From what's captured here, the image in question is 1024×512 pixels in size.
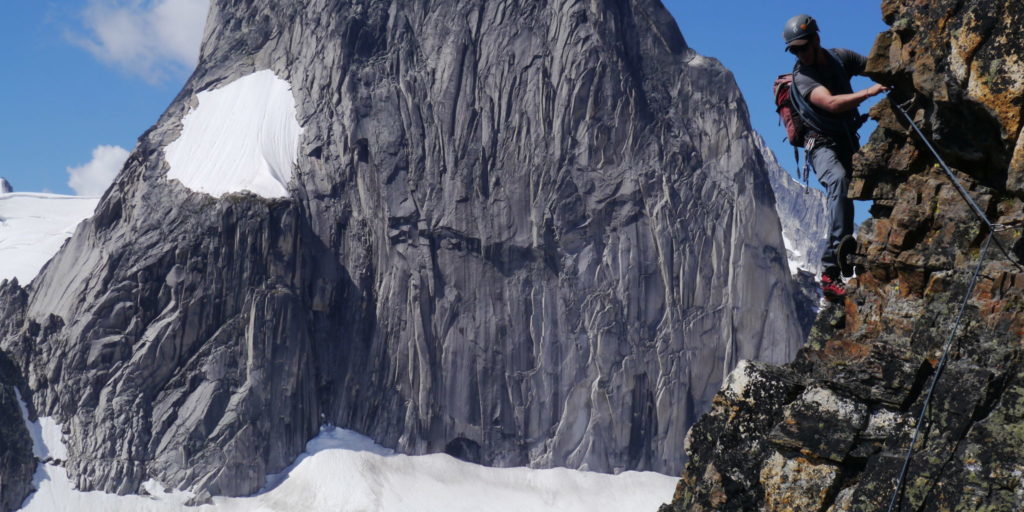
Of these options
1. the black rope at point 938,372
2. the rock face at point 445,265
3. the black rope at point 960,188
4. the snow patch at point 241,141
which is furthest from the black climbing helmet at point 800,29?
the snow patch at point 241,141

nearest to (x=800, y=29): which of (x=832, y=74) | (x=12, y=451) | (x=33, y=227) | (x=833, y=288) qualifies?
(x=832, y=74)

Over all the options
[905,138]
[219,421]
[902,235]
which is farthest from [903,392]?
[219,421]

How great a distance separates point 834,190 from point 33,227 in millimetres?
132823

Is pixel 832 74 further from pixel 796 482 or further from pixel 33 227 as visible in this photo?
pixel 33 227

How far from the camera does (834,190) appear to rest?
13.1 m

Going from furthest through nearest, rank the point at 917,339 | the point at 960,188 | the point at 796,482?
the point at 960,188 → the point at 917,339 → the point at 796,482

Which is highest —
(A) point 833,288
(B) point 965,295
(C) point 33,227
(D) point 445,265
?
(C) point 33,227

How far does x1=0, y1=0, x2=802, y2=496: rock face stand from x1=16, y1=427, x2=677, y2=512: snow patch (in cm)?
203

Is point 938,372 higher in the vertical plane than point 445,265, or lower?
lower

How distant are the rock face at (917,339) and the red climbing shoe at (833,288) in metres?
0.49

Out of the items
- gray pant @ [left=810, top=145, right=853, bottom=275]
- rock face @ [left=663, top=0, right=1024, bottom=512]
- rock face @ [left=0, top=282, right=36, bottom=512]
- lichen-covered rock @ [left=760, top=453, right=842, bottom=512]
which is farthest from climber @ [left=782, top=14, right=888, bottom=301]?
rock face @ [left=0, top=282, right=36, bottom=512]

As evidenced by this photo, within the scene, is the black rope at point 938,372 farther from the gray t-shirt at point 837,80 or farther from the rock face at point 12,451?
the rock face at point 12,451

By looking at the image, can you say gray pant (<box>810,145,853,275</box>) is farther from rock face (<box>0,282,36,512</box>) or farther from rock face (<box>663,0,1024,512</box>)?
rock face (<box>0,282,36,512</box>)

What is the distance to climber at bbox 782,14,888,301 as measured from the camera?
42.5 feet
